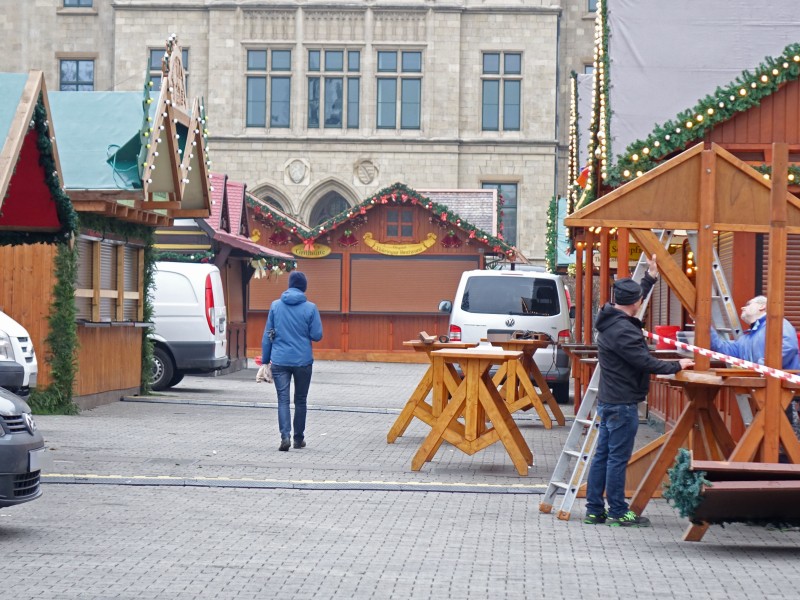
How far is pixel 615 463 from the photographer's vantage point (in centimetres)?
1007

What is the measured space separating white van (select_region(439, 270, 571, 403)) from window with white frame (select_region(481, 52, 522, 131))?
33568 millimetres

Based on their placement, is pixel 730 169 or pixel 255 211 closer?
pixel 730 169

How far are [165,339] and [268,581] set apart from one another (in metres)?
16.0

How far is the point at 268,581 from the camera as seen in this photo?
7742mm

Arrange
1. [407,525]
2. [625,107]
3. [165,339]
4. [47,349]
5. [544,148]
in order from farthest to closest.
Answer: [544,148] < [165,339] < [47,349] < [625,107] < [407,525]

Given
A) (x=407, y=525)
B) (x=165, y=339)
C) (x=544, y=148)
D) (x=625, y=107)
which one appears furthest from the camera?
(x=544, y=148)

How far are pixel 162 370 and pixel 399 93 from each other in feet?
105

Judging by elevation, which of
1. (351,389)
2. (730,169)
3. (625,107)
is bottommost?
(351,389)

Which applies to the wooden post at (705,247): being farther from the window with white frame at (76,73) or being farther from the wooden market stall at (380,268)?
the window with white frame at (76,73)

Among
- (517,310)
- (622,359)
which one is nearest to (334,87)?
(517,310)

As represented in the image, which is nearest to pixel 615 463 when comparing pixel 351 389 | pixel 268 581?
pixel 268 581

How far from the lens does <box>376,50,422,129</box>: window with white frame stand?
179ft

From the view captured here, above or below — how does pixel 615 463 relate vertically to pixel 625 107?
below

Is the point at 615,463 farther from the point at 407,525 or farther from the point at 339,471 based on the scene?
the point at 339,471
